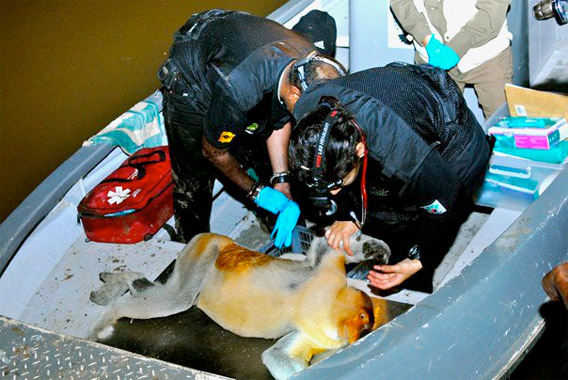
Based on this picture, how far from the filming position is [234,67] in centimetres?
326

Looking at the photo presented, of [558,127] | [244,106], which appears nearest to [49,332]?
[244,106]

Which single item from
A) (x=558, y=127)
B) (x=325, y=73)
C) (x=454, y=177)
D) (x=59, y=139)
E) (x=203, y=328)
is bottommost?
(x=59, y=139)

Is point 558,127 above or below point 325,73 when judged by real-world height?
below

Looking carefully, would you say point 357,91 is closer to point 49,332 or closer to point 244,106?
point 244,106

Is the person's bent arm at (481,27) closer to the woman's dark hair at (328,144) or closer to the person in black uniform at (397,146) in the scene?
the person in black uniform at (397,146)

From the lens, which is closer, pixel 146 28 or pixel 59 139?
pixel 59 139

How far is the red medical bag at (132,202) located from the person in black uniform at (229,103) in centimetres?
12

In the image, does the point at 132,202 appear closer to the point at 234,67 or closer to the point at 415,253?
the point at 234,67

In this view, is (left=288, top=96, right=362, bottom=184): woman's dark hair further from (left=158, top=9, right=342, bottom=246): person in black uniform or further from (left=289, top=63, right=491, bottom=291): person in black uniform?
(left=158, top=9, right=342, bottom=246): person in black uniform

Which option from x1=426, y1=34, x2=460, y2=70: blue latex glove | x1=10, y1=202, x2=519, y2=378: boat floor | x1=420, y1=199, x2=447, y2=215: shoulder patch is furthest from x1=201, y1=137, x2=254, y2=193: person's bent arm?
x1=426, y1=34, x2=460, y2=70: blue latex glove

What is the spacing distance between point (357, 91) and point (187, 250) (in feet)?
4.12

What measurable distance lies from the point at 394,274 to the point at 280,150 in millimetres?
1163

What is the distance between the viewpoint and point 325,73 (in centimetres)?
298

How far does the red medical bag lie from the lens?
381 cm
